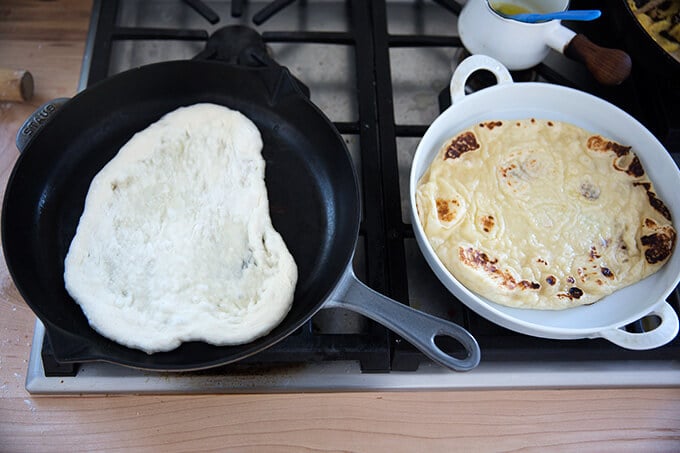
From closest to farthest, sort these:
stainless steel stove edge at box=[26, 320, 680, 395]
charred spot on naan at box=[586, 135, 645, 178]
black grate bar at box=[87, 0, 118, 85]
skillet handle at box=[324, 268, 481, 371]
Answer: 1. skillet handle at box=[324, 268, 481, 371]
2. stainless steel stove edge at box=[26, 320, 680, 395]
3. charred spot on naan at box=[586, 135, 645, 178]
4. black grate bar at box=[87, 0, 118, 85]

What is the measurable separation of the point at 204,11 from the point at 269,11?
0.12 meters

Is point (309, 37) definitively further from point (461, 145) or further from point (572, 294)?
point (572, 294)

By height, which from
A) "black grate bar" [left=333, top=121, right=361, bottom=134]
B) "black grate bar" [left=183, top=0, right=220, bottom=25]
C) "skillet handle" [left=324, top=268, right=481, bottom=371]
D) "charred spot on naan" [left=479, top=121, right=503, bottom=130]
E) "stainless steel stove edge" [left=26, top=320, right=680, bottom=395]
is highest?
"black grate bar" [left=183, top=0, right=220, bottom=25]

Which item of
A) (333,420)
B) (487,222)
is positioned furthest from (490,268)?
(333,420)

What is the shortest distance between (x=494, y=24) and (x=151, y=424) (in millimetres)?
818

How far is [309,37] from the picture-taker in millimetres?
1090

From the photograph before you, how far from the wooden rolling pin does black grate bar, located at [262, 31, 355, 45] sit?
421mm

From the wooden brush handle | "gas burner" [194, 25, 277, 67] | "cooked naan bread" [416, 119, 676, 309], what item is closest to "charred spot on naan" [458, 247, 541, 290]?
"cooked naan bread" [416, 119, 676, 309]

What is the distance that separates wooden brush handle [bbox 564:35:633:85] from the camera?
94 centimetres

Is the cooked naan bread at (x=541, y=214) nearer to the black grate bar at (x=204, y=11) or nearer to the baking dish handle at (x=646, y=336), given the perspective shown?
the baking dish handle at (x=646, y=336)

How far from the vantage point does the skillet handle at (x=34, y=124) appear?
35.7 inches

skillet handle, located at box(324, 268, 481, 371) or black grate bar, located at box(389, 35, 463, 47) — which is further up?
black grate bar, located at box(389, 35, 463, 47)

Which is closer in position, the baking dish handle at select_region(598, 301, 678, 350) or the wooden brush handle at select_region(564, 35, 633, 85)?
the baking dish handle at select_region(598, 301, 678, 350)

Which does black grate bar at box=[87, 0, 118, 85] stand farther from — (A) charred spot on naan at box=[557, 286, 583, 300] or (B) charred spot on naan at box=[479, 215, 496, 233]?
(A) charred spot on naan at box=[557, 286, 583, 300]
